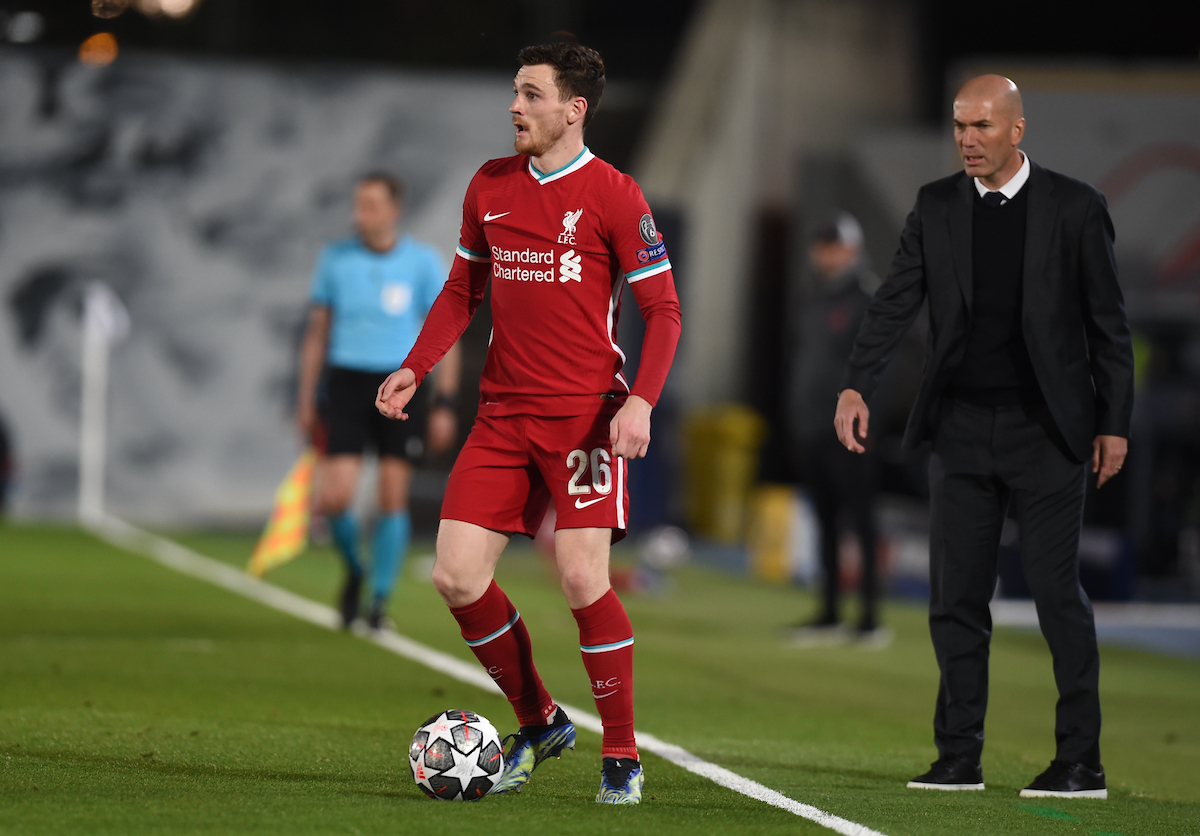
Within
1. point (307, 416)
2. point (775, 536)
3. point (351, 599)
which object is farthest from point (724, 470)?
point (307, 416)

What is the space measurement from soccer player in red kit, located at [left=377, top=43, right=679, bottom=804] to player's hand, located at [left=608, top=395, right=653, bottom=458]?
0.13m

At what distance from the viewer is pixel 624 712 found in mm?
4430

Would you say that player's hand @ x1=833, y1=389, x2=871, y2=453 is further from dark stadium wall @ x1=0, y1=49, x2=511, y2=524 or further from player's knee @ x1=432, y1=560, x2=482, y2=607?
dark stadium wall @ x1=0, y1=49, x2=511, y2=524

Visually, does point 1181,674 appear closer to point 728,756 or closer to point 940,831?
point 728,756

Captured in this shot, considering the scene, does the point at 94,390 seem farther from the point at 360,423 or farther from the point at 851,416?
the point at 851,416

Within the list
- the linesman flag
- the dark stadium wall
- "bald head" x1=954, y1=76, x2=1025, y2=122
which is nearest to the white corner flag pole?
the dark stadium wall

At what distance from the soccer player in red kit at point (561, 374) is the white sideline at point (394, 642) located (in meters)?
0.49

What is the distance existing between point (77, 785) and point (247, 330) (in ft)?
49.9

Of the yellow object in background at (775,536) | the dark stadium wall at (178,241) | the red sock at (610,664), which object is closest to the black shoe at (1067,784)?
the red sock at (610,664)

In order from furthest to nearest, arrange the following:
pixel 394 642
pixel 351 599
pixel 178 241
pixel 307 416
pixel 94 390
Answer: pixel 178 241
pixel 94 390
pixel 351 599
pixel 307 416
pixel 394 642

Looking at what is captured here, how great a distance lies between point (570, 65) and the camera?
4.44 meters

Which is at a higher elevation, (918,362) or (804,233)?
(804,233)

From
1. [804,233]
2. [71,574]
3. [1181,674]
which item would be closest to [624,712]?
[1181,674]

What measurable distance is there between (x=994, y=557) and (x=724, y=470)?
1279 centimetres
